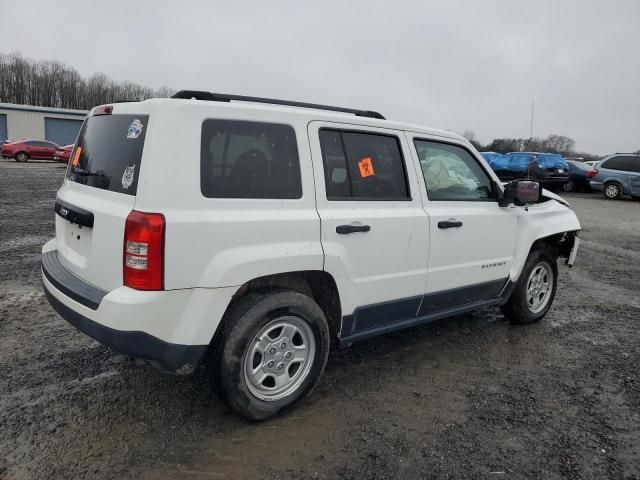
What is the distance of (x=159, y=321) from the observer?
262 centimetres

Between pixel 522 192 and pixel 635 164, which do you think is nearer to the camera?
pixel 522 192

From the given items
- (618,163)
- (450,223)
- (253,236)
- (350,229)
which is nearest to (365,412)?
(350,229)

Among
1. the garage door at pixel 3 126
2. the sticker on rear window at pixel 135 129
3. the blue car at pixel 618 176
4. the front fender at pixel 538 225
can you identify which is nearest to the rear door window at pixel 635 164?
the blue car at pixel 618 176

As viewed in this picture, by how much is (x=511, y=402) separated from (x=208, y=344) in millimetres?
2129

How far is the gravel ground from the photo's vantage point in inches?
106

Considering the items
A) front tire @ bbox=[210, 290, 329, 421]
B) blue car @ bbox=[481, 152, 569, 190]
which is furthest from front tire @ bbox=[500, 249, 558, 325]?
blue car @ bbox=[481, 152, 569, 190]

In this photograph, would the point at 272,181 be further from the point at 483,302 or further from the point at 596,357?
the point at 596,357

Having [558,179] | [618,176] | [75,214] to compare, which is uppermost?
[618,176]

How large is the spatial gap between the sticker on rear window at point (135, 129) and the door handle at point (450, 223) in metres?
2.19

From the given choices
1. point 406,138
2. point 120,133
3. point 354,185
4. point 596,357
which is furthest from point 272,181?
point 596,357

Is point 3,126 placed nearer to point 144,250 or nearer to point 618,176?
point 618,176

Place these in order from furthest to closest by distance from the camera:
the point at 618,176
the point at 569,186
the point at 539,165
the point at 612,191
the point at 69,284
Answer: the point at 569,186 → the point at 539,165 → the point at 612,191 → the point at 618,176 → the point at 69,284

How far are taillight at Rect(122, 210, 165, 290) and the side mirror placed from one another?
118 inches

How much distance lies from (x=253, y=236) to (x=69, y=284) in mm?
1195
